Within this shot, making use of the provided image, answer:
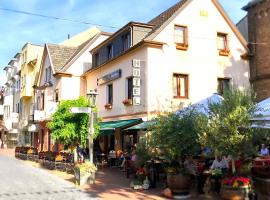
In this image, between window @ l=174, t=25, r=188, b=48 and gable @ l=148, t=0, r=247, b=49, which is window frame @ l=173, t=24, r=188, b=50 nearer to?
window @ l=174, t=25, r=188, b=48

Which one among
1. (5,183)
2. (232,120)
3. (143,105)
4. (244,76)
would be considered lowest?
(5,183)

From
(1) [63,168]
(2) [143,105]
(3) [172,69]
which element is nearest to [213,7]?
(3) [172,69]

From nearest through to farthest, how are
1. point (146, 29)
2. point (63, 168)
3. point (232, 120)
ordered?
point (232, 120)
point (63, 168)
point (146, 29)

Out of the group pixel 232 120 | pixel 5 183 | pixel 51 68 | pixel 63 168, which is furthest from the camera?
pixel 51 68

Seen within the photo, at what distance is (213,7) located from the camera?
25.2 metres

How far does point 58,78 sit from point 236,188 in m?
24.9

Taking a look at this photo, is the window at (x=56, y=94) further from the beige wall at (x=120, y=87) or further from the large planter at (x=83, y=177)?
the large planter at (x=83, y=177)

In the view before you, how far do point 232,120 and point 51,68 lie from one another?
26.7m

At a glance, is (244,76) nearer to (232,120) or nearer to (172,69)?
(172,69)

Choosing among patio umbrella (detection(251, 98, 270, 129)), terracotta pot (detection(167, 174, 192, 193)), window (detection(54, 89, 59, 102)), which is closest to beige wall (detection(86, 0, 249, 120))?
terracotta pot (detection(167, 174, 192, 193))

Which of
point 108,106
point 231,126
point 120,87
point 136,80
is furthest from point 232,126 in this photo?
point 108,106

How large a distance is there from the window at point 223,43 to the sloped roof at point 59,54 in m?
Result: 15.2

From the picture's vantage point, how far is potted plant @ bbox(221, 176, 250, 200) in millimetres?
11461

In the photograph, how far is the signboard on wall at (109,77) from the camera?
25.6 m
